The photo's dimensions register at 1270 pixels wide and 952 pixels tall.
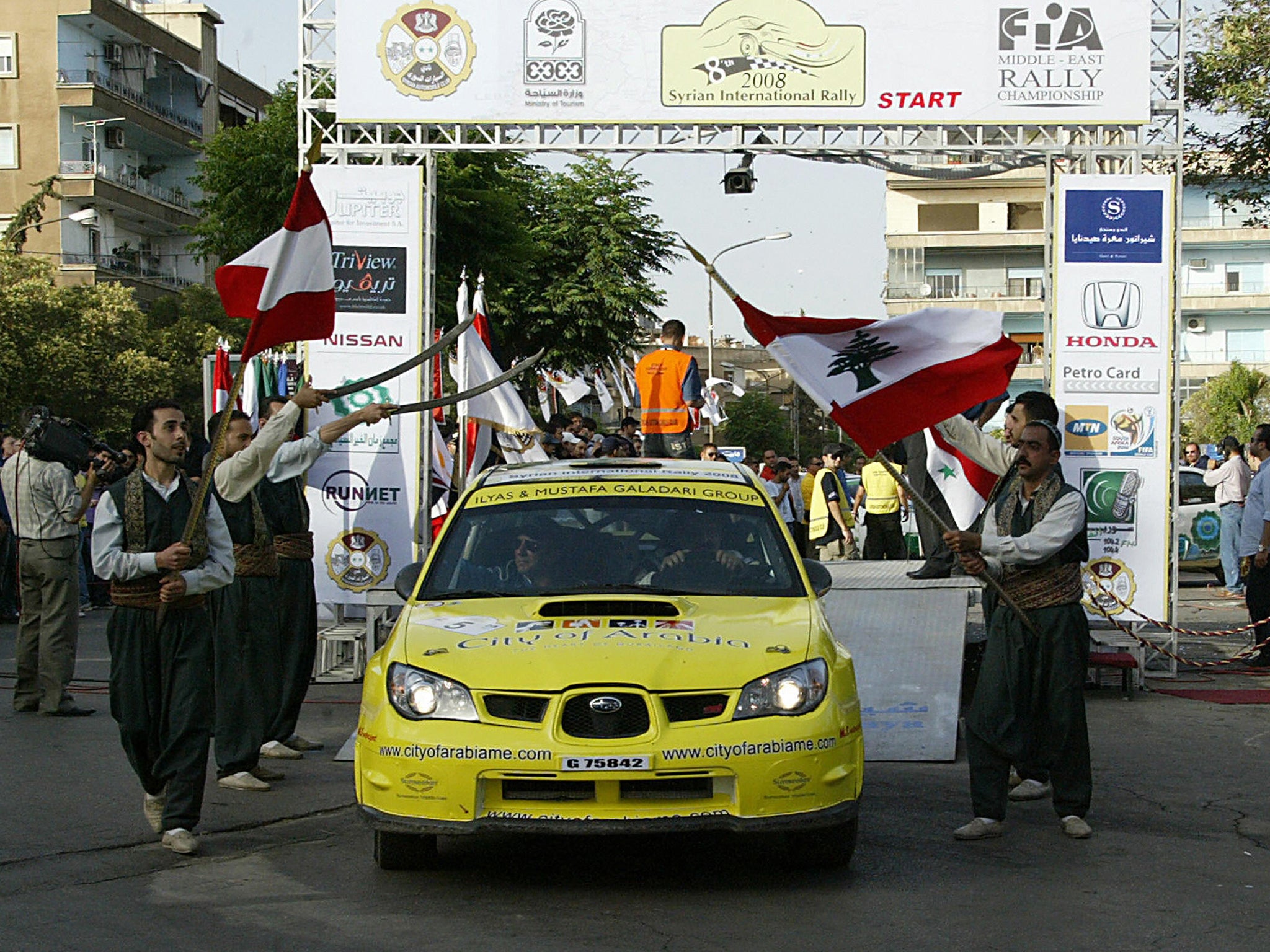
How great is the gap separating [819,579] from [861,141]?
270 inches

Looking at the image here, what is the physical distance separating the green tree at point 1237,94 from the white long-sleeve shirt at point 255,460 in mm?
10691

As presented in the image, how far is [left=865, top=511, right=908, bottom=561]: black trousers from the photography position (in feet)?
64.2

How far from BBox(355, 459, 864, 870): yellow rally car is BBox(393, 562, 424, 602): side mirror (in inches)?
8.1

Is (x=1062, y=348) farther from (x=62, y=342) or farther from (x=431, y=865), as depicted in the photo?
(x=62, y=342)

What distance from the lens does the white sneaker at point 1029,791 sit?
846cm

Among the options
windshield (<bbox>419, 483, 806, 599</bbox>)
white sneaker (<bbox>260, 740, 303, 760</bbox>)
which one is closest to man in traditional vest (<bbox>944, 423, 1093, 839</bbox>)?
windshield (<bbox>419, 483, 806, 599</bbox>)

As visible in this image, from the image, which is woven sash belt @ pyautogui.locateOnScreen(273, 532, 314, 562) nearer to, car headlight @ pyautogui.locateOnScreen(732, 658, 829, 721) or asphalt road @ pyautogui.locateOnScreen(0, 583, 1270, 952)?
asphalt road @ pyautogui.locateOnScreen(0, 583, 1270, 952)

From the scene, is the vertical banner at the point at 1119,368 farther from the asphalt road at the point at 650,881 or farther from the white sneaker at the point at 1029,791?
the white sneaker at the point at 1029,791

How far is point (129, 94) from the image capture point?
6425 centimetres

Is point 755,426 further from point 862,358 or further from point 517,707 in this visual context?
point 517,707

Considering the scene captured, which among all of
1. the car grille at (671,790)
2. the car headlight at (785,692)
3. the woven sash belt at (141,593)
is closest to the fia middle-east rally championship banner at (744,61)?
the woven sash belt at (141,593)

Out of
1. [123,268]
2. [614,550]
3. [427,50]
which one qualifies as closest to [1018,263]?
[123,268]

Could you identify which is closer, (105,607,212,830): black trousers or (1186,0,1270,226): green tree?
(105,607,212,830): black trousers

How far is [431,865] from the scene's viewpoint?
22.5ft
